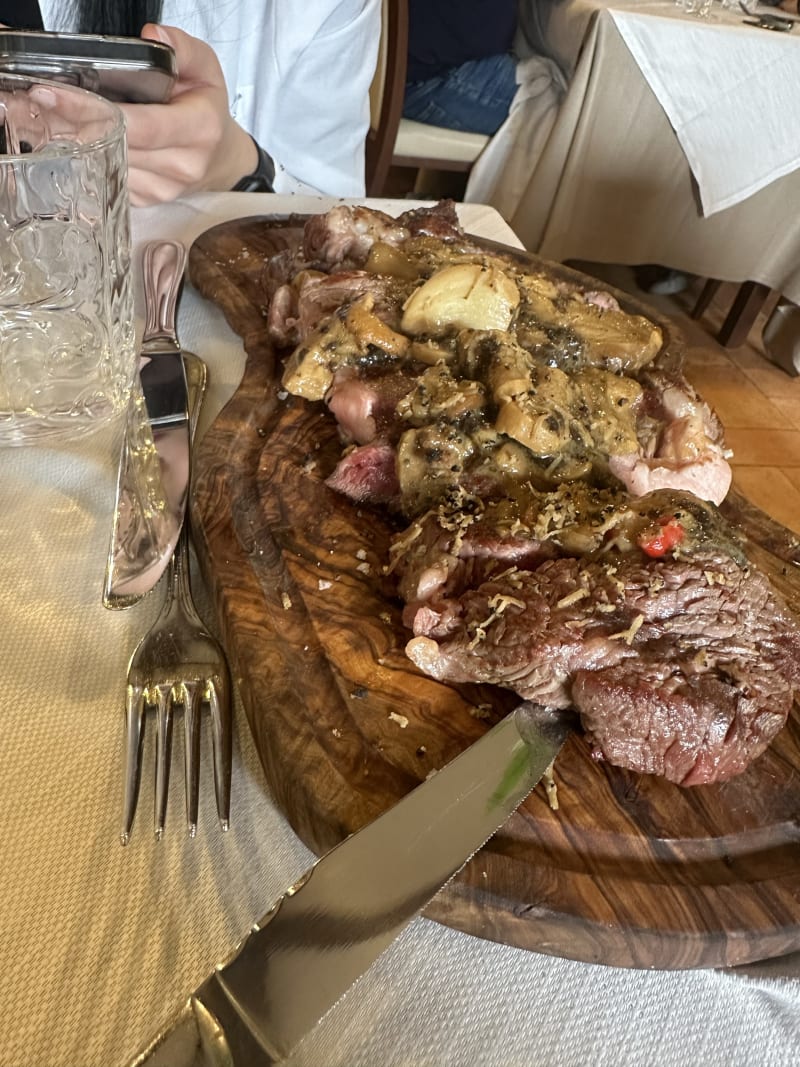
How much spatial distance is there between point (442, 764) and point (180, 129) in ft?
4.24

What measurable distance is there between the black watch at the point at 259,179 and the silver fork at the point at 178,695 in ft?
4.37

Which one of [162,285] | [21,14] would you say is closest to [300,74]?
[21,14]

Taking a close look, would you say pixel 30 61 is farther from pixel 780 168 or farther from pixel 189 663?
pixel 780 168

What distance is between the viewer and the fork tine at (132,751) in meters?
0.62

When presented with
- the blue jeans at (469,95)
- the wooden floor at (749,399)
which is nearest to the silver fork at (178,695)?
the wooden floor at (749,399)

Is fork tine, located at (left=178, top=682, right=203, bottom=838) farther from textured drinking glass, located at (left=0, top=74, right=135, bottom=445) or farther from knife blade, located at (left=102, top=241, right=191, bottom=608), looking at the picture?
textured drinking glass, located at (left=0, top=74, right=135, bottom=445)

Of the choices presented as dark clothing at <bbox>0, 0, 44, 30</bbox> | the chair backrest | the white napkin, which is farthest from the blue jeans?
dark clothing at <bbox>0, 0, 44, 30</bbox>

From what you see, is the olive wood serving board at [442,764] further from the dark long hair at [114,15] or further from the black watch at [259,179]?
the dark long hair at [114,15]

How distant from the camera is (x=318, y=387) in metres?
1.07

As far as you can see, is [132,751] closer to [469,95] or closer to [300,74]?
[300,74]

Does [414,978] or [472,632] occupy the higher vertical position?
[472,632]

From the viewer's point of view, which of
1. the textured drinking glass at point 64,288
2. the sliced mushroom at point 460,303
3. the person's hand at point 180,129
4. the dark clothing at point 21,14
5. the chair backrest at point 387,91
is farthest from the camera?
the chair backrest at point 387,91

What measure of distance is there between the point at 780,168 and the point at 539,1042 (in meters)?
3.23

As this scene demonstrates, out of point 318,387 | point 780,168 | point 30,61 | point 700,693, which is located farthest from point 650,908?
point 780,168
